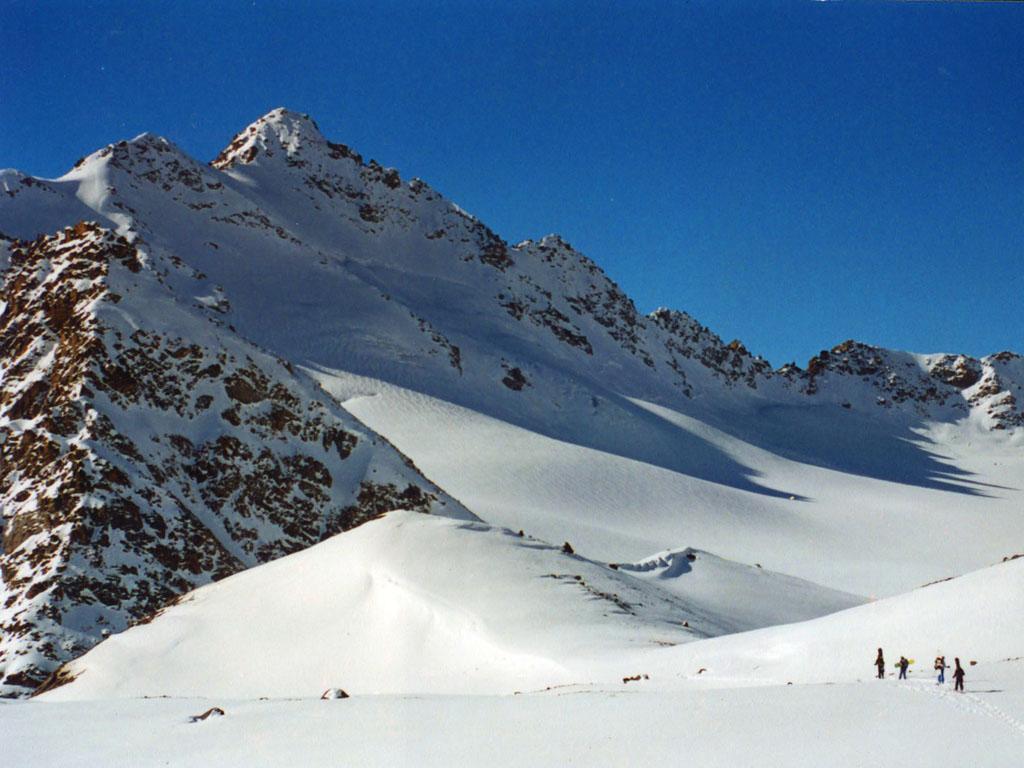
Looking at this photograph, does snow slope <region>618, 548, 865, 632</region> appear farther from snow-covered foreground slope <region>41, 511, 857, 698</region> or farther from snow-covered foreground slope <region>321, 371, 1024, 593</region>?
snow-covered foreground slope <region>321, 371, 1024, 593</region>

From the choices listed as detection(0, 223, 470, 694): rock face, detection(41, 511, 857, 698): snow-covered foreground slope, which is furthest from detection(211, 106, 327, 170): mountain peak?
detection(41, 511, 857, 698): snow-covered foreground slope

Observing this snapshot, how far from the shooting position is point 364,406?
69938 millimetres

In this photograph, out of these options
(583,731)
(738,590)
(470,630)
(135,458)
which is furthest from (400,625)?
(738,590)

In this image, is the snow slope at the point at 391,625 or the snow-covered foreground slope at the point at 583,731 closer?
the snow-covered foreground slope at the point at 583,731

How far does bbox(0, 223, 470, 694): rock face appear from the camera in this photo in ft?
97.0

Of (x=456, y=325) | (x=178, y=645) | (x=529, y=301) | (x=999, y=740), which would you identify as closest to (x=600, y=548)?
(x=178, y=645)

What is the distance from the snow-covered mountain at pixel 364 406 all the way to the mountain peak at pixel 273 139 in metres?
0.51

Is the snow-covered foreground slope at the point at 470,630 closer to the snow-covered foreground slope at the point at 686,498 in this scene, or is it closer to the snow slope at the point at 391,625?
the snow slope at the point at 391,625

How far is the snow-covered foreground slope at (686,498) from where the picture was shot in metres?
53.1

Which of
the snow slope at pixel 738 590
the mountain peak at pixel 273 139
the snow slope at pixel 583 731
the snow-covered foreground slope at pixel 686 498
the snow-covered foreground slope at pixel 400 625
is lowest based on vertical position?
the snow slope at pixel 583 731

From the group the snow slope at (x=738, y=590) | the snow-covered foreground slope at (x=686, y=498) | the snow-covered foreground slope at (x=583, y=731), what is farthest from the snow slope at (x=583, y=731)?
the snow-covered foreground slope at (x=686, y=498)

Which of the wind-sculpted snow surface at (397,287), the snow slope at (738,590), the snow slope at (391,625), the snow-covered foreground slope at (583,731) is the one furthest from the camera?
the wind-sculpted snow surface at (397,287)

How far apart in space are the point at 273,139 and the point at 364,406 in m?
69.6

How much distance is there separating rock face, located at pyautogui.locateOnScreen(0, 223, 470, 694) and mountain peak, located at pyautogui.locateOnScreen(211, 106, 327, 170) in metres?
78.6
